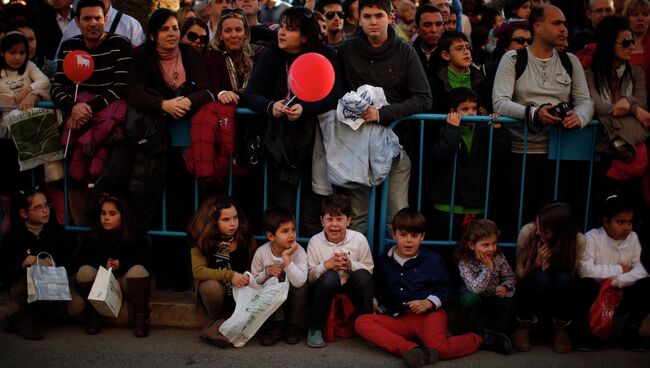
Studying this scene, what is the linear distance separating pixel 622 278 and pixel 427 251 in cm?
134

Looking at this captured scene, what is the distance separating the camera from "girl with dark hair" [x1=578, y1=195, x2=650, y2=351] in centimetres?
603

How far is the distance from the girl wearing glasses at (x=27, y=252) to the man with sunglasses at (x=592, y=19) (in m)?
4.83

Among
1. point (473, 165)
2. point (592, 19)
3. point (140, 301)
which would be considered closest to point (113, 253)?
point (140, 301)

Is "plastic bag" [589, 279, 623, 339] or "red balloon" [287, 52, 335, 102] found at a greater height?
"red balloon" [287, 52, 335, 102]

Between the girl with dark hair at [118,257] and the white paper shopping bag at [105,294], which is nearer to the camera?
the white paper shopping bag at [105,294]

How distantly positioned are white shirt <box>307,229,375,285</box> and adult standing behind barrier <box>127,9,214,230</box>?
49.5 inches

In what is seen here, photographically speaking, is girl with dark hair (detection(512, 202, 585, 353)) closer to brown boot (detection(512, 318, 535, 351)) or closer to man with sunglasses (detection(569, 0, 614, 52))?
brown boot (detection(512, 318, 535, 351))

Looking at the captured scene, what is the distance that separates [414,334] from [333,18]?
327 centimetres

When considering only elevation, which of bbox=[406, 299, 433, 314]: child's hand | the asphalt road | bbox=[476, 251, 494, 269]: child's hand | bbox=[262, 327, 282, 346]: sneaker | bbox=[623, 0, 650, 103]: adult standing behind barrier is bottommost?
the asphalt road

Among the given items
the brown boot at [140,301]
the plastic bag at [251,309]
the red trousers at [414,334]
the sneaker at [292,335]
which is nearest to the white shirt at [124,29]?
the brown boot at [140,301]

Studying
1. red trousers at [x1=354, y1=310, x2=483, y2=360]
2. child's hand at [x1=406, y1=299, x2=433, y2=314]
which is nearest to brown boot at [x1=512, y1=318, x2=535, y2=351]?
red trousers at [x1=354, y1=310, x2=483, y2=360]

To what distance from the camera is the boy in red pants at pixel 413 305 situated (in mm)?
5898

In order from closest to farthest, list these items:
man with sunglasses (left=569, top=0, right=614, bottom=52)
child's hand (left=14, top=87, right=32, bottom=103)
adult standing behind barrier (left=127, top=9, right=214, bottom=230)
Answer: adult standing behind barrier (left=127, top=9, right=214, bottom=230)
child's hand (left=14, top=87, right=32, bottom=103)
man with sunglasses (left=569, top=0, right=614, bottom=52)

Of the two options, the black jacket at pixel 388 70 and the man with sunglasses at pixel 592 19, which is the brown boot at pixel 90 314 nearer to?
the black jacket at pixel 388 70
